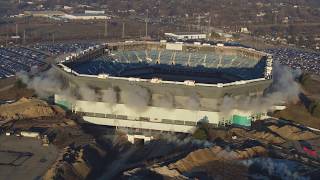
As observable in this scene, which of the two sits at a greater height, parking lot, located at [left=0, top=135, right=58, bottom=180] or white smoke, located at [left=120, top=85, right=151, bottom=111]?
white smoke, located at [left=120, top=85, right=151, bottom=111]

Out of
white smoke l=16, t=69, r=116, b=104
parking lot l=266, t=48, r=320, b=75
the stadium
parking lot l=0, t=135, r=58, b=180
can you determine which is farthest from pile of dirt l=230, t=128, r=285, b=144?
parking lot l=266, t=48, r=320, b=75

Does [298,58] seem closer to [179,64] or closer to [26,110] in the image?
[179,64]

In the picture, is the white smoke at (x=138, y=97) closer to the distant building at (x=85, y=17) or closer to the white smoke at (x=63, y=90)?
the white smoke at (x=63, y=90)

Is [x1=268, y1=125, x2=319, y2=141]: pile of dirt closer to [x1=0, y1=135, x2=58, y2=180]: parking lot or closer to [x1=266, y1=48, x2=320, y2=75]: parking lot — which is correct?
[x1=0, y1=135, x2=58, y2=180]: parking lot

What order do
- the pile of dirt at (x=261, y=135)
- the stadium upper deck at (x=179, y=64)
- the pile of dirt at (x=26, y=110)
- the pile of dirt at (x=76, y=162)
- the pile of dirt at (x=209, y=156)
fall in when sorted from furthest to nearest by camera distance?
the stadium upper deck at (x=179, y=64)
the pile of dirt at (x=26, y=110)
the pile of dirt at (x=261, y=135)
the pile of dirt at (x=209, y=156)
the pile of dirt at (x=76, y=162)

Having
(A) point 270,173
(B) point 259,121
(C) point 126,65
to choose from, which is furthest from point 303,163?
(C) point 126,65

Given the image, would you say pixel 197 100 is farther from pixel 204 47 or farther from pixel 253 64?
pixel 204 47

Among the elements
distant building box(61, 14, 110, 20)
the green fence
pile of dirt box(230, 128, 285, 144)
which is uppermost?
distant building box(61, 14, 110, 20)

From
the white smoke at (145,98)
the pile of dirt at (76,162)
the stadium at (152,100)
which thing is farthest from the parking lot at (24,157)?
the white smoke at (145,98)
